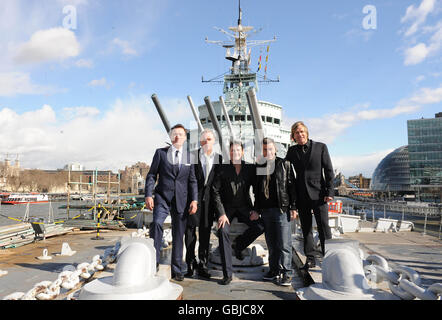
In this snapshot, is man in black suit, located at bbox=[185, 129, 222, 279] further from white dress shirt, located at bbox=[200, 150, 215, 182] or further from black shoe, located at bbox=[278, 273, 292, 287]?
black shoe, located at bbox=[278, 273, 292, 287]

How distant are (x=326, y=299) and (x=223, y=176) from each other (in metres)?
1.54

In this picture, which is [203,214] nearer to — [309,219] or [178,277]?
[178,277]

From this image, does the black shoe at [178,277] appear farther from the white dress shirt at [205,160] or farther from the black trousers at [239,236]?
the white dress shirt at [205,160]

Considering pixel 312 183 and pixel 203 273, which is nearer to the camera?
pixel 203 273

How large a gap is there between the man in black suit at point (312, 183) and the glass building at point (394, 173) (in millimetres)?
98154

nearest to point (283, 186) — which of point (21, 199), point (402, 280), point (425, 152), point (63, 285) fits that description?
point (402, 280)

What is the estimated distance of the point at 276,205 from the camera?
9.27 feet

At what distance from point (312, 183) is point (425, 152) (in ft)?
273

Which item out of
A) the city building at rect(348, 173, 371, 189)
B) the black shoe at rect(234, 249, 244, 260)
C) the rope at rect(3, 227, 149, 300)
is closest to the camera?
the rope at rect(3, 227, 149, 300)

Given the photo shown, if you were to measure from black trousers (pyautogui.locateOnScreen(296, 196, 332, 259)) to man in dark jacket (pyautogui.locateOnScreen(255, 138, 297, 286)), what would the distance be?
29 cm

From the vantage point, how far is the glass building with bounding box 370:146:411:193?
8994 cm

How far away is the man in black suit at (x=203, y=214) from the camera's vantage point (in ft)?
9.74

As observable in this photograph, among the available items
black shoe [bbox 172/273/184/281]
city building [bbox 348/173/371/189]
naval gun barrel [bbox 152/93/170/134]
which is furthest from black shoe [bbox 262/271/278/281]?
city building [bbox 348/173/371/189]
